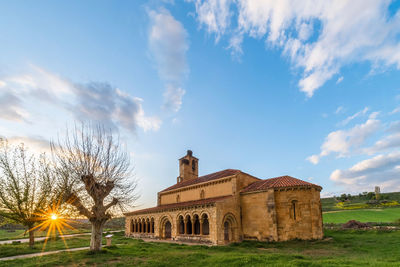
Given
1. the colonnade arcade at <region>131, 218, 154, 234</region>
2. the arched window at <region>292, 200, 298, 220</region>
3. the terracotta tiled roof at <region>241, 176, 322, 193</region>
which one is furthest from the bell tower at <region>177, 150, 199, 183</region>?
the arched window at <region>292, 200, 298, 220</region>

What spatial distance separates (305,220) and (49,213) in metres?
22.9

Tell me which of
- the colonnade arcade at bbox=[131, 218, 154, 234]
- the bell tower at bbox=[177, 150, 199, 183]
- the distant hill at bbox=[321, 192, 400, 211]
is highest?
the bell tower at bbox=[177, 150, 199, 183]

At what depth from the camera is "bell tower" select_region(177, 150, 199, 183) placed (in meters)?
36.8

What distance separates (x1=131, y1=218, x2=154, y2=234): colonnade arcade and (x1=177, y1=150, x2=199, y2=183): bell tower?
27.2 ft

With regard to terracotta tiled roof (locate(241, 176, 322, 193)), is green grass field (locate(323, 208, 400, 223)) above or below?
below

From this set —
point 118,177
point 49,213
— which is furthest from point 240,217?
point 49,213

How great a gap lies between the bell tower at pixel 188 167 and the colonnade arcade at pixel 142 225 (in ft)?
27.2

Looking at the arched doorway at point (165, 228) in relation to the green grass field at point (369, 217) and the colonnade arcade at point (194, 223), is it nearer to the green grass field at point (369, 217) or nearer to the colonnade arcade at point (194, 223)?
the colonnade arcade at point (194, 223)

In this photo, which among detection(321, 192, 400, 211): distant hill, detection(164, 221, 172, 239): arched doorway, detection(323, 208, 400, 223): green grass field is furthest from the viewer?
detection(321, 192, 400, 211): distant hill

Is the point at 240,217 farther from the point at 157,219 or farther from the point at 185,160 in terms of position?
the point at 185,160

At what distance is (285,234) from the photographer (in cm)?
2031

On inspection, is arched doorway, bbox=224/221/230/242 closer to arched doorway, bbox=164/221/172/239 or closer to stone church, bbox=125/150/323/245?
stone church, bbox=125/150/323/245

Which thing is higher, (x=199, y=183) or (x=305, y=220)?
(x=199, y=183)

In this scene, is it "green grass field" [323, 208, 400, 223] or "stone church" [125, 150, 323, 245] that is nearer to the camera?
"stone church" [125, 150, 323, 245]
